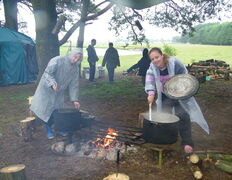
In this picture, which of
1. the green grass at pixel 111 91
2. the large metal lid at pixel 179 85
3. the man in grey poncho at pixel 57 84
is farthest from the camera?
the green grass at pixel 111 91

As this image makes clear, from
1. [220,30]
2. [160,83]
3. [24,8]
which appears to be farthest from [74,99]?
[220,30]

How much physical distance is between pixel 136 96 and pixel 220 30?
6445 cm

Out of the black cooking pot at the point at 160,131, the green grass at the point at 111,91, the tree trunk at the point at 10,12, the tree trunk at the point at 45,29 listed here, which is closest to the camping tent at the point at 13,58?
the tree trunk at the point at 10,12

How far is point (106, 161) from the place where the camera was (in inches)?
179

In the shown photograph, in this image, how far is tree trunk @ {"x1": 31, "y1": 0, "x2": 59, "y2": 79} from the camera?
9.00 m

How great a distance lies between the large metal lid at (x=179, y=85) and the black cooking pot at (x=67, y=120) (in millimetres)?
1749

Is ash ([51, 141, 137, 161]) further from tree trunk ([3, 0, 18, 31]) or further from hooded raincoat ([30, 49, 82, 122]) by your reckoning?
tree trunk ([3, 0, 18, 31])

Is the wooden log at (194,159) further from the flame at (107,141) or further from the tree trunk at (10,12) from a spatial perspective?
the tree trunk at (10,12)

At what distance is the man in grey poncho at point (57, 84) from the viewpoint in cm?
514

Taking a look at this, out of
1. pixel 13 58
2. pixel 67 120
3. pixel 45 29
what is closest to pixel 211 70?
pixel 45 29

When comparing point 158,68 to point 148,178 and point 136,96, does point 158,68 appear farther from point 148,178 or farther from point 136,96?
point 136,96

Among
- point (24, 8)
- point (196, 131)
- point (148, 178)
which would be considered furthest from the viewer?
point (24, 8)

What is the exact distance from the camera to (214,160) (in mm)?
4336

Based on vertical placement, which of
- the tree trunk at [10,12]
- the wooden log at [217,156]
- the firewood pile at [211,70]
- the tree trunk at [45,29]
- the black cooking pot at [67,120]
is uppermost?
the tree trunk at [10,12]
